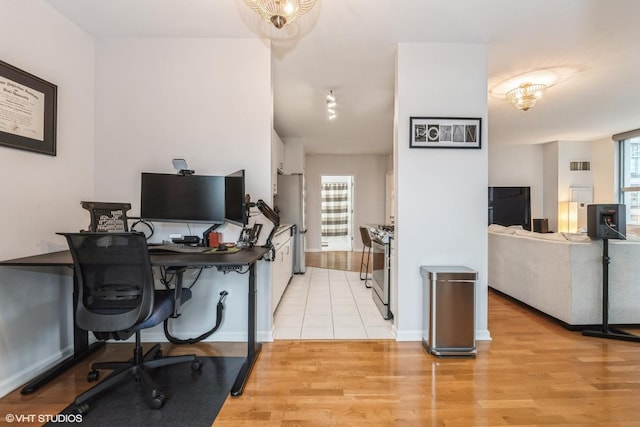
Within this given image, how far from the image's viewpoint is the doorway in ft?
29.4

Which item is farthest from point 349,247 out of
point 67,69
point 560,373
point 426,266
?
point 67,69

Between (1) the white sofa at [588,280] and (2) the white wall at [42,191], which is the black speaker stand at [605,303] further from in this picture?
(2) the white wall at [42,191]

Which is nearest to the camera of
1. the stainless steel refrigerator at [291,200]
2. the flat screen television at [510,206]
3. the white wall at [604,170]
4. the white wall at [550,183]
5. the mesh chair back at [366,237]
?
the mesh chair back at [366,237]

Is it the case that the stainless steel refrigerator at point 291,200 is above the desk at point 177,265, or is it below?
above

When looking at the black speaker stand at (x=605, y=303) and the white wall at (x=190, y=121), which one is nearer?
the white wall at (x=190, y=121)

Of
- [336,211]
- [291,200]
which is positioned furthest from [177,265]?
[336,211]

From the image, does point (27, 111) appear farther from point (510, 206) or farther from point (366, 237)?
point (510, 206)

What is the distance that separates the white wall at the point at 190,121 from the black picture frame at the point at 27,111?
0.41 m

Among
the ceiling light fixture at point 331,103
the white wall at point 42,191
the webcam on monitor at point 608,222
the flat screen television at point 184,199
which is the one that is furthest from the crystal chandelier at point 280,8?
the webcam on monitor at point 608,222

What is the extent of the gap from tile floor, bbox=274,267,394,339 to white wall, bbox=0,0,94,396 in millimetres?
1720

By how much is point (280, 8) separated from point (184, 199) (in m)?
1.53

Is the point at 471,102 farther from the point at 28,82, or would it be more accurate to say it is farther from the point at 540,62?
the point at 28,82

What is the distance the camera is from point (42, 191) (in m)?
2.12

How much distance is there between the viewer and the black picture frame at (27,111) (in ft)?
6.16
